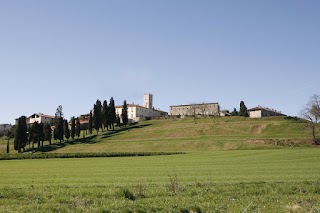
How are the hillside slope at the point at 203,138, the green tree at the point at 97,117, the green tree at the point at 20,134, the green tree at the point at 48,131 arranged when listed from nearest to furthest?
the hillside slope at the point at 203,138 → the green tree at the point at 20,134 → the green tree at the point at 48,131 → the green tree at the point at 97,117

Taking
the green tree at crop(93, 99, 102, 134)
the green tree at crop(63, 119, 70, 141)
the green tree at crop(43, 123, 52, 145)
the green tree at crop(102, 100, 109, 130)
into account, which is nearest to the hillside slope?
the green tree at crop(93, 99, 102, 134)

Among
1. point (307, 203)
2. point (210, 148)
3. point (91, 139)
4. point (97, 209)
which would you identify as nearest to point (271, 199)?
point (307, 203)

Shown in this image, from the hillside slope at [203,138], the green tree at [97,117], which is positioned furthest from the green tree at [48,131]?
the green tree at [97,117]

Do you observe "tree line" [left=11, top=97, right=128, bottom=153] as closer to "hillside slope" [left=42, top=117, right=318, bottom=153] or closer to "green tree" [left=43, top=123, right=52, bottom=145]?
"green tree" [left=43, top=123, right=52, bottom=145]

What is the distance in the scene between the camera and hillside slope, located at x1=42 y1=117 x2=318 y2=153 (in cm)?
9831

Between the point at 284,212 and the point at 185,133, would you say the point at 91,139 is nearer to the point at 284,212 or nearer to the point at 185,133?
the point at 185,133

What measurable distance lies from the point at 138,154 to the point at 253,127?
63.7m

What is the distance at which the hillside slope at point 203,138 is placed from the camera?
98.3 meters

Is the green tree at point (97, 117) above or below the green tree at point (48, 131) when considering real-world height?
above

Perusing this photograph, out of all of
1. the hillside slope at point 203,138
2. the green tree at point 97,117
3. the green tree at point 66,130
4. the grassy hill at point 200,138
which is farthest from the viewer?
the green tree at point 97,117

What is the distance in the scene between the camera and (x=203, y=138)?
12050cm

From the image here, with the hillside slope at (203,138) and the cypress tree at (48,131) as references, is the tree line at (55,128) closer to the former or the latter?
the cypress tree at (48,131)

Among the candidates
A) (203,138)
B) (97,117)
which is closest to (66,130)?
(97,117)

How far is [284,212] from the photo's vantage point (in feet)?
42.5
